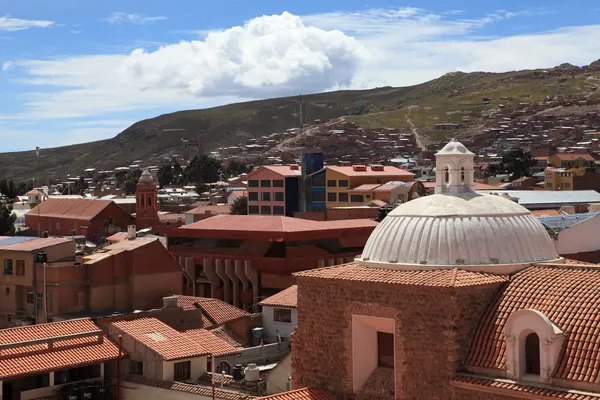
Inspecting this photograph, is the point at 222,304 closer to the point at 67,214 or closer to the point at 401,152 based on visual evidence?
the point at 67,214

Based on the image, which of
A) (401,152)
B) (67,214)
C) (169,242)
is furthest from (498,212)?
(401,152)

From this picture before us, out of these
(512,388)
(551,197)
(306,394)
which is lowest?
(306,394)

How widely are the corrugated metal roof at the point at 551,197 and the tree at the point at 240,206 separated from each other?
29.0 meters

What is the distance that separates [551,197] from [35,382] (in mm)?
44251

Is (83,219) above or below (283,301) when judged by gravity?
above

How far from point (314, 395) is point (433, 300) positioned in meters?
3.92

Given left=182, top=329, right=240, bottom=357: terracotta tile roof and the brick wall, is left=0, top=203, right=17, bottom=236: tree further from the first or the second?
the brick wall

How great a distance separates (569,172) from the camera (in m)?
91.7

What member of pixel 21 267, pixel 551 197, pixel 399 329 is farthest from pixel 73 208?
pixel 399 329

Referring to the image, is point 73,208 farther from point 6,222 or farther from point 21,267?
point 21,267

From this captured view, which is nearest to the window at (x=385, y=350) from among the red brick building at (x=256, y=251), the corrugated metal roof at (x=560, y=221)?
the corrugated metal roof at (x=560, y=221)

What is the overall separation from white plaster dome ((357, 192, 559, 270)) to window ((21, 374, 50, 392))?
10183 mm

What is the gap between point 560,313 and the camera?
17188mm

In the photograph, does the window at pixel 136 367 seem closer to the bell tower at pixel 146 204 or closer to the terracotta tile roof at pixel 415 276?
the terracotta tile roof at pixel 415 276
